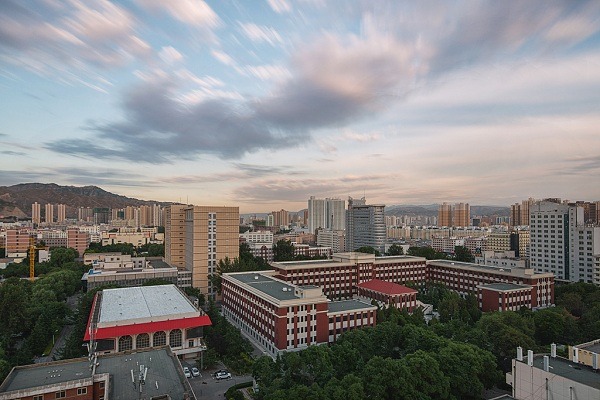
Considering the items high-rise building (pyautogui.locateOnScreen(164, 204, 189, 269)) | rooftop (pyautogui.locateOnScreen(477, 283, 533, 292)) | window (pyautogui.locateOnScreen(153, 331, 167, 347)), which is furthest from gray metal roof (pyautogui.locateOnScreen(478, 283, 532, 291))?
high-rise building (pyautogui.locateOnScreen(164, 204, 189, 269))

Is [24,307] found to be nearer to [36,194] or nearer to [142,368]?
[142,368]

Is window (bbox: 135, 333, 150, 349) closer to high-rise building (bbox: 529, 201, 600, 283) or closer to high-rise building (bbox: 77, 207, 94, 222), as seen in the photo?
high-rise building (bbox: 529, 201, 600, 283)

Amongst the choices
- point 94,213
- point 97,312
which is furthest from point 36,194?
point 97,312

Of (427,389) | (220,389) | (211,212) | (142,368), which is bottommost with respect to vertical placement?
(220,389)

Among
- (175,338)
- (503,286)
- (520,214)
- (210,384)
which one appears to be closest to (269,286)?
(175,338)

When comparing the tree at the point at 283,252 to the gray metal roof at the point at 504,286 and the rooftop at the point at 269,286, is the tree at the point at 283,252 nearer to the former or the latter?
the rooftop at the point at 269,286

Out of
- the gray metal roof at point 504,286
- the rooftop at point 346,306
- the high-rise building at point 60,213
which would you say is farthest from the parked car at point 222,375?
the high-rise building at point 60,213

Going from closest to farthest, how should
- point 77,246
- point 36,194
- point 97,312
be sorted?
point 97,312 → point 77,246 → point 36,194
